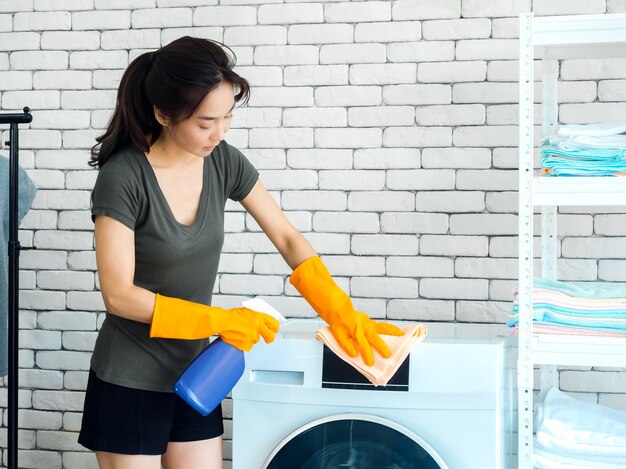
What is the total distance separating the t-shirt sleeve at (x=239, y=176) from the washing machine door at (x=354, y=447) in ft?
1.94

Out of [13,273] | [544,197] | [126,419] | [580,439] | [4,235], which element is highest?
[544,197]

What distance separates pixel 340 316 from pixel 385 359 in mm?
151

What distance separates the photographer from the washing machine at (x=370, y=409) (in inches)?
71.9

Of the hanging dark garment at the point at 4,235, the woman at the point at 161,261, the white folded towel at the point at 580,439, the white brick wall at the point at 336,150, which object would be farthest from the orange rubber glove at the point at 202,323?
the hanging dark garment at the point at 4,235

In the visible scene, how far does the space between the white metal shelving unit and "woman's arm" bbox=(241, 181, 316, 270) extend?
21.4 inches

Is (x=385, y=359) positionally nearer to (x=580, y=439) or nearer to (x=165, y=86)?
(x=580, y=439)

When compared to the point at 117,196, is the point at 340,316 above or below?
below

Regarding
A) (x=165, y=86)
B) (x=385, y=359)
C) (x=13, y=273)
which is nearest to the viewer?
(x=165, y=86)

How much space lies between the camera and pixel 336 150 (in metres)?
2.72

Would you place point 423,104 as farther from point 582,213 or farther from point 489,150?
point 582,213

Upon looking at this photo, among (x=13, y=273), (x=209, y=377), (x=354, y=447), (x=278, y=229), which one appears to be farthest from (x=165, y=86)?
(x=13, y=273)

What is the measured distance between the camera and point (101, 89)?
2.88 metres

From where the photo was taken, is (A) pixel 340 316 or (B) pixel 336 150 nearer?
(A) pixel 340 316

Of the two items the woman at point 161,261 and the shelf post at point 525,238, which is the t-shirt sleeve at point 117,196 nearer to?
the woman at point 161,261
